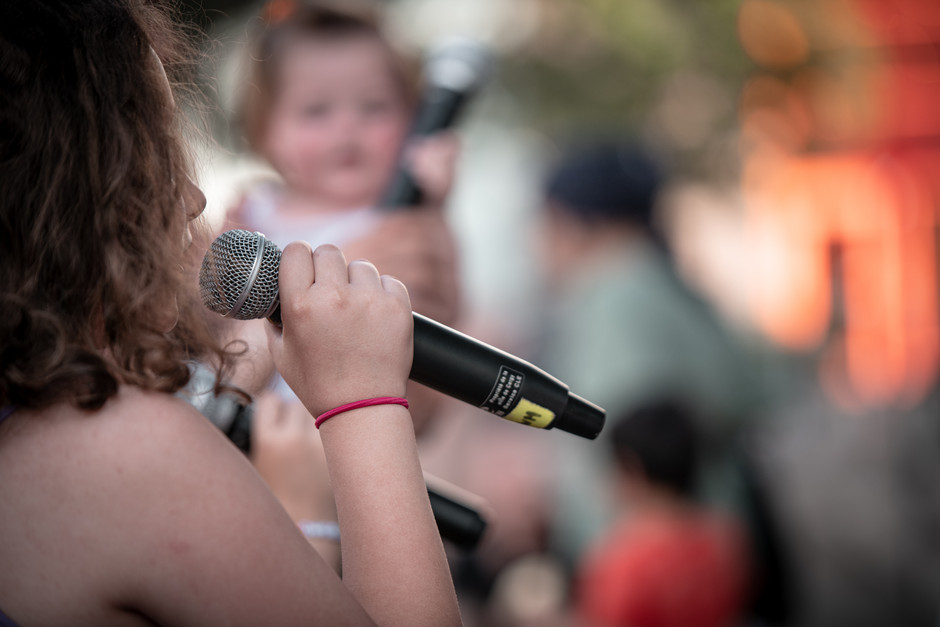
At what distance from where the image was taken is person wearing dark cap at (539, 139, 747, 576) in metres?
3.00

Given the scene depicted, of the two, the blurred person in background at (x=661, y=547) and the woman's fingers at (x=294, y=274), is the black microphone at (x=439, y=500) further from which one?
the blurred person in background at (x=661, y=547)

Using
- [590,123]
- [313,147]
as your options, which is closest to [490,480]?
[313,147]

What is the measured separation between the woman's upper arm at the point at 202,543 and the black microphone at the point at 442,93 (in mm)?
1206

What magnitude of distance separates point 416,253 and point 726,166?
6.68m

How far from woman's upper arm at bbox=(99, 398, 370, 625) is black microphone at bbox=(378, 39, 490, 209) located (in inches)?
47.5

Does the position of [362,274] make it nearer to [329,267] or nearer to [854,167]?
[329,267]

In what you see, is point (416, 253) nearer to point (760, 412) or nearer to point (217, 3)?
point (760, 412)

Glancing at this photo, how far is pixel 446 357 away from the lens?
1048mm

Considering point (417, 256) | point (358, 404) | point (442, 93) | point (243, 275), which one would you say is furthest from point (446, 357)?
point (442, 93)

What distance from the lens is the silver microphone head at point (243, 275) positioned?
988 mm

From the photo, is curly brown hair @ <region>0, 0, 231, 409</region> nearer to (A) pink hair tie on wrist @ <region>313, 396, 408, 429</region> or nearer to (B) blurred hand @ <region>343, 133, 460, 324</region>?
(A) pink hair tie on wrist @ <region>313, 396, 408, 429</region>

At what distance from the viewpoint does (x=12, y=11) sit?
0.91 meters

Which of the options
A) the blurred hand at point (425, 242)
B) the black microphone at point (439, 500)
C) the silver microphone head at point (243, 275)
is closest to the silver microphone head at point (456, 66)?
the blurred hand at point (425, 242)

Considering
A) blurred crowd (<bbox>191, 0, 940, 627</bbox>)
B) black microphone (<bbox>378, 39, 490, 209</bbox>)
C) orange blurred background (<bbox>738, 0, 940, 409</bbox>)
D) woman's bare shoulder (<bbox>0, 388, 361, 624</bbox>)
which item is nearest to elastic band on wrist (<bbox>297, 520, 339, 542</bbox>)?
blurred crowd (<bbox>191, 0, 940, 627</bbox>)
